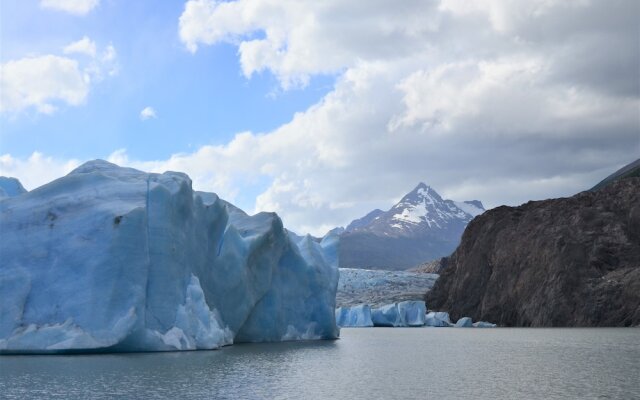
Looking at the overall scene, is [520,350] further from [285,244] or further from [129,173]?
[129,173]

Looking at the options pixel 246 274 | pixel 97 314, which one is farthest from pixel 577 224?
pixel 97 314

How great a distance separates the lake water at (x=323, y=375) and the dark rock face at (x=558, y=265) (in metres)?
40.9

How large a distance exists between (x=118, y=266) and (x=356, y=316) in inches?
2349

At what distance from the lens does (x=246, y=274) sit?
125ft

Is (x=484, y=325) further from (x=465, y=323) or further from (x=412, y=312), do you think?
(x=412, y=312)

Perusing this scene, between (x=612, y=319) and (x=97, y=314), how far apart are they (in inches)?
2228

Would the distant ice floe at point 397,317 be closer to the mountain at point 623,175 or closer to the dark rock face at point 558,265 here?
the dark rock face at point 558,265

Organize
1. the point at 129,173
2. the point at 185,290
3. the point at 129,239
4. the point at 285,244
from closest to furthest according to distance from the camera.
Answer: the point at 129,239
the point at 185,290
the point at 129,173
the point at 285,244

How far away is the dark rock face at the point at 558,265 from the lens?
7238 cm

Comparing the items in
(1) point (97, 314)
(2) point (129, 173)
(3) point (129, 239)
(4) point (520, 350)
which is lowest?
(4) point (520, 350)

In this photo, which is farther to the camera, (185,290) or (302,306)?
(302,306)

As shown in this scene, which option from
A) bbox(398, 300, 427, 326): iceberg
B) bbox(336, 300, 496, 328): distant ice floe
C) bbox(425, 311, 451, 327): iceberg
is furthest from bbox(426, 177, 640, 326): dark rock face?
bbox(398, 300, 427, 326): iceberg

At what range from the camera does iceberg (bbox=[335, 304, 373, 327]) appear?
85.5 metres

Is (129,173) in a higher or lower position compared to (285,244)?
higher
